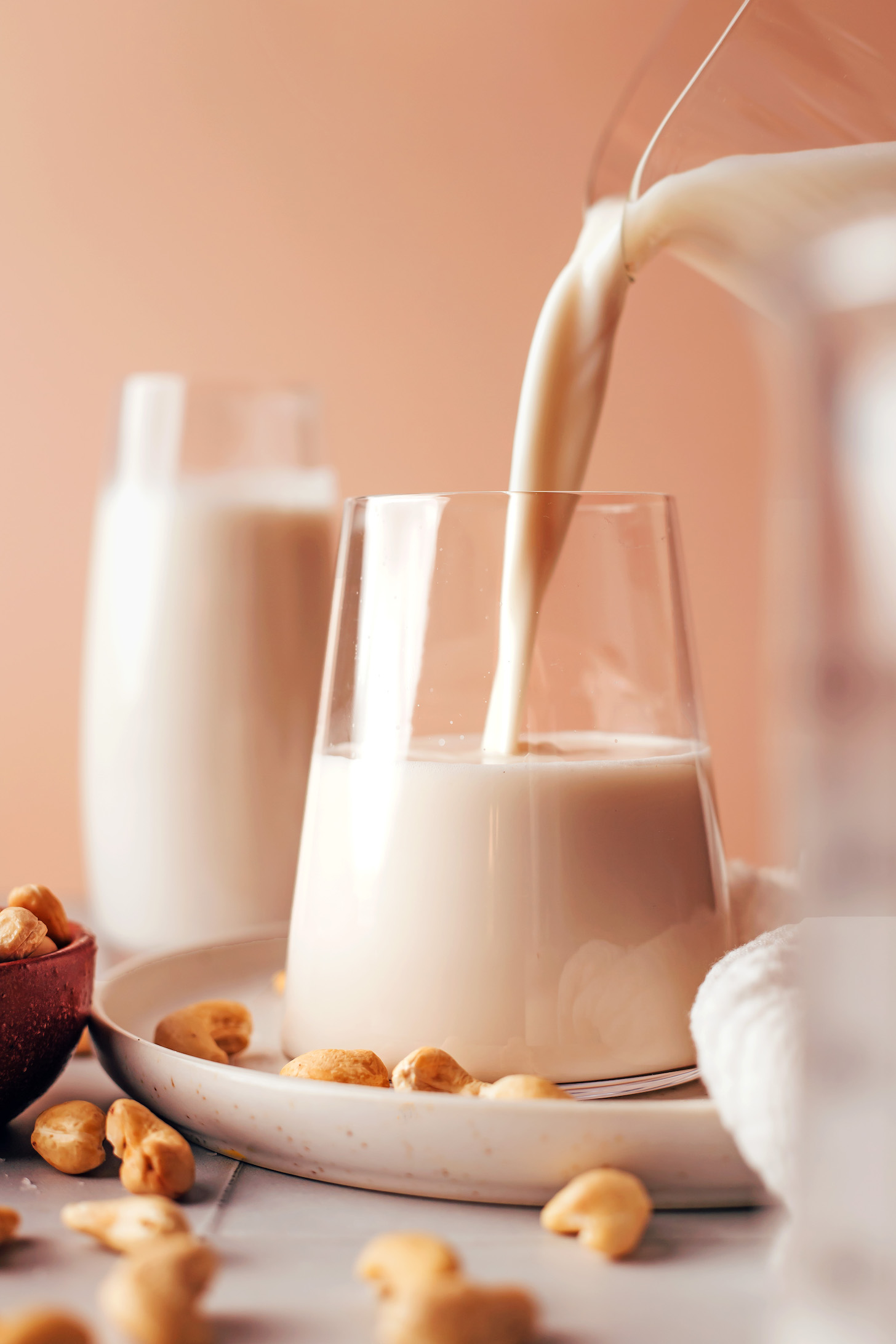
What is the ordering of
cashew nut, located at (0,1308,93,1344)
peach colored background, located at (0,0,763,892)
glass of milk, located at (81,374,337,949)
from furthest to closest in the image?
peach colored background, located at (0,0,763,892) < glass of milk, located at (81,374,337,949) < cashew nut, located at (0,1308,93,1344)

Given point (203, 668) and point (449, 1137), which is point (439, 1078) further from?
point (203, 668)

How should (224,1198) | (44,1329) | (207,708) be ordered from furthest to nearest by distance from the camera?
1. (207,708)
2. (224,1198)
3. (44,1329)

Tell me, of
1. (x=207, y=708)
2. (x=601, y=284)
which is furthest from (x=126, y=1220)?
(x=207, y=708)

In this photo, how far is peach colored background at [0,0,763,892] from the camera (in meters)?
1.44

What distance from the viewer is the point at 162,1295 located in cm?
31

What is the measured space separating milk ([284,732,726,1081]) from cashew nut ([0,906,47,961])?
0.35ft

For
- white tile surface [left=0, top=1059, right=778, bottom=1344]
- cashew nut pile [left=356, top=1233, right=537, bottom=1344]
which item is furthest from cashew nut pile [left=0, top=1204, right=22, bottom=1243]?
cashew nut pile [left=356, top=1233, right=537, bottom=1344]

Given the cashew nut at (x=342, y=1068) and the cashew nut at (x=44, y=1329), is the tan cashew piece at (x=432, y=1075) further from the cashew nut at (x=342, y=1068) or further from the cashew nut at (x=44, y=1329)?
the cashew nut at (x=44, y=1329)

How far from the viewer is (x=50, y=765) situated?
4.95 ft

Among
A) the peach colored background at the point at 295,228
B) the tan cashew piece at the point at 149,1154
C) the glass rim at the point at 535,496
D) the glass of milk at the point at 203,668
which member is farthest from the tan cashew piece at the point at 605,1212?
the peach colored background at the point at 295,228

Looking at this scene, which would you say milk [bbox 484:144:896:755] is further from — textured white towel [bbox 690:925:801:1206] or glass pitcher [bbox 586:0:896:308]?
textured white towel [bbox 690:925:801:1206]

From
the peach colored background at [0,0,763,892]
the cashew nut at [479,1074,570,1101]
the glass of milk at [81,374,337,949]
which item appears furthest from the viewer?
the peach colored background at [0,0,763,892]

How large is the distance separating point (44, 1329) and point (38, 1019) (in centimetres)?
17

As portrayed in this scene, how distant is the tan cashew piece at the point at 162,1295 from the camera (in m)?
0.31
